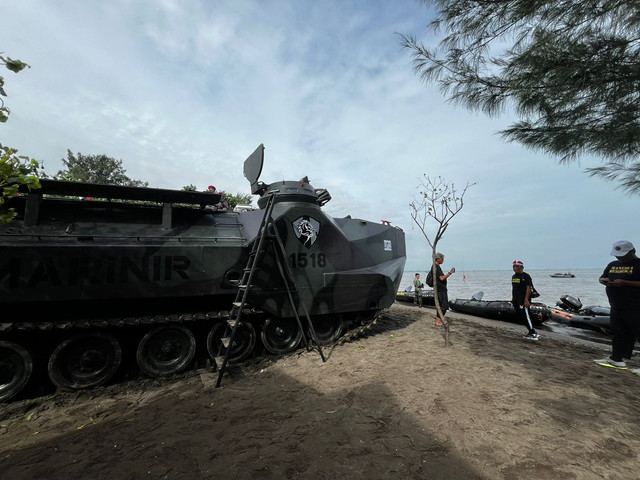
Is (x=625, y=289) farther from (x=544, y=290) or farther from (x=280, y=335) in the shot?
(x=544, y=290)

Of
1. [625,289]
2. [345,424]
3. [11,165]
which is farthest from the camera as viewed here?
[625,289]

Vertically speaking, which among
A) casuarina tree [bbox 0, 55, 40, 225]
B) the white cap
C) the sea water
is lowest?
the sea water

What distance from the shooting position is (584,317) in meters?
10.4

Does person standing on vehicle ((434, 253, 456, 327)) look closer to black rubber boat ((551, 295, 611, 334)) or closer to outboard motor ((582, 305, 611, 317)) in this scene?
black rubber boat ((551, 295, 611, 334))

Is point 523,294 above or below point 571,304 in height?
above

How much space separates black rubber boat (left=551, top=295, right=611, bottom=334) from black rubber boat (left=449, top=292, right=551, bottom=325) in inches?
27.7

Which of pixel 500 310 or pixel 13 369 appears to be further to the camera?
pixel 500 310

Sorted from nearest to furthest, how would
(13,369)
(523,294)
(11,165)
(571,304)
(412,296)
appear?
1. (11,165)
2. (13,369)
3. (523,294)
4. (571,304)
5. (412,296)

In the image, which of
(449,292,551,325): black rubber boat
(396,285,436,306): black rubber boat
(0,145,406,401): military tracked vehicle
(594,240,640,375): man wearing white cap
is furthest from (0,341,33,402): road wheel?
(396,285,436,306): black rubber boat

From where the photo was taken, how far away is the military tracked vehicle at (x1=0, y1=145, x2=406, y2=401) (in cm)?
397

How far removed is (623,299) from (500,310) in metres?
7.12

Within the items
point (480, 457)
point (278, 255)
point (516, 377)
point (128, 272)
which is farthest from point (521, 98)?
point (128, 272)

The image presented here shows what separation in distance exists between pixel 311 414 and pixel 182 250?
9.39 ft

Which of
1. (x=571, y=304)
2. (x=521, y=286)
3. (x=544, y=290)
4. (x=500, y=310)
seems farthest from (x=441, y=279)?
(x=544, y=290)
